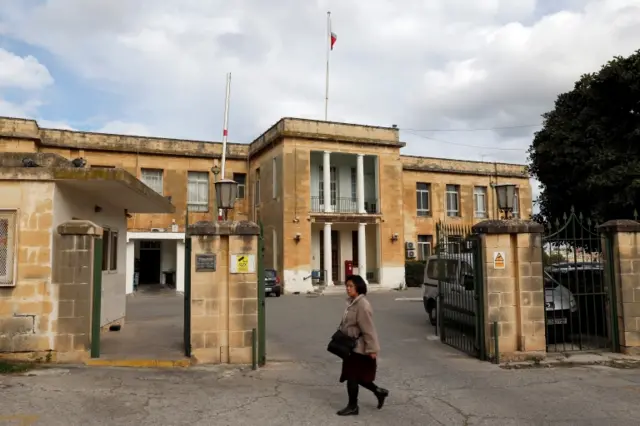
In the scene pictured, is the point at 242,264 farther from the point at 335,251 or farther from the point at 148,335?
the point at 335,251

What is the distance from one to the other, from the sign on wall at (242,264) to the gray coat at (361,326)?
9.20 ft

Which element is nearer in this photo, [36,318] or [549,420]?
[549,420]

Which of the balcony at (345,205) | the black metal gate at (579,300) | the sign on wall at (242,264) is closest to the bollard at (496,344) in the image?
the black metal gate at (579,300)

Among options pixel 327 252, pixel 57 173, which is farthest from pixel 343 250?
pixel 57 173

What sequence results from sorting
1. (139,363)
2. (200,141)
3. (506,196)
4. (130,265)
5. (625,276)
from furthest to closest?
(200,141), (130,265), (506,196), (625,276), (139,363)

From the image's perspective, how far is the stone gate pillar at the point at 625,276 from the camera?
8.84 m

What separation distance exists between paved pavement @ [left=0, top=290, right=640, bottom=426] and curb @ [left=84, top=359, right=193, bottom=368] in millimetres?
361

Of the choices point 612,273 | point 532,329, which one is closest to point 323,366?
point 532,329

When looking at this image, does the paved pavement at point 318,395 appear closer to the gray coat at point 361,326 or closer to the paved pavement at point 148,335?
the gray coat at point 361,326

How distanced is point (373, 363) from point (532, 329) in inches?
161

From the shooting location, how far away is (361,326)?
577 cm

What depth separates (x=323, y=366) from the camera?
8.48 meters

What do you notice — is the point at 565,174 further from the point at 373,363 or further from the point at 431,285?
the point at 373,363

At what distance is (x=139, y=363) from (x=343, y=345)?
416 centimetres
